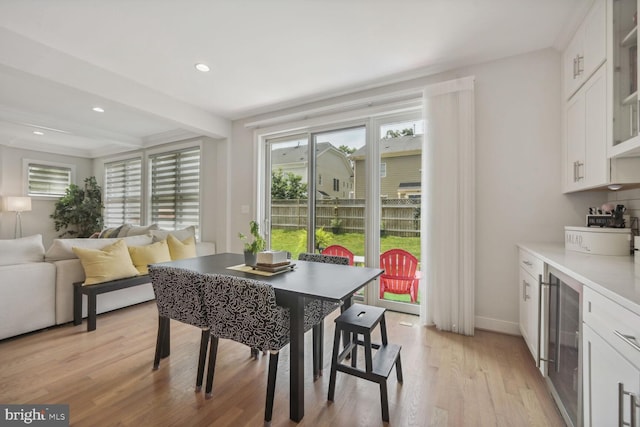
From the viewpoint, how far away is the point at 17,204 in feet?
16.9

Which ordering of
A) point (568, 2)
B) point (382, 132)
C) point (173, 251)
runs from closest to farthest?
point (568, 2), point (382, 132), point (173, 251)

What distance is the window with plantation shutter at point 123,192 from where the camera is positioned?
571 cm

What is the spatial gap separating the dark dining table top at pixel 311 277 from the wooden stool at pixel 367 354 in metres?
0.26

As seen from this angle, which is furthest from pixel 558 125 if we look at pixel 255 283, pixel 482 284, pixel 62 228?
pixel 62 228

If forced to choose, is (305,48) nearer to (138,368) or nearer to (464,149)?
(464,149)

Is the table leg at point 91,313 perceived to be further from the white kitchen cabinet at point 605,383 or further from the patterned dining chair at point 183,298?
the white kitchen cabinet at point 605,383

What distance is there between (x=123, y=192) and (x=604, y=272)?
7410mm

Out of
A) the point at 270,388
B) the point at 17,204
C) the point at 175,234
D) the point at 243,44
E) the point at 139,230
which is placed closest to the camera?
the point at 270,388

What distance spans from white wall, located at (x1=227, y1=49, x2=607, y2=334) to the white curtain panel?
0.16 metres

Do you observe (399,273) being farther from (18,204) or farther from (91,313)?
(18,204)

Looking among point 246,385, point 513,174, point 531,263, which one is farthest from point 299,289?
point 513,174

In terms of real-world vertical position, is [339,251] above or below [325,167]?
below

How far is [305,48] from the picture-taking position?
8.20 feet

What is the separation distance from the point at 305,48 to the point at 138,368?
2.99 m
